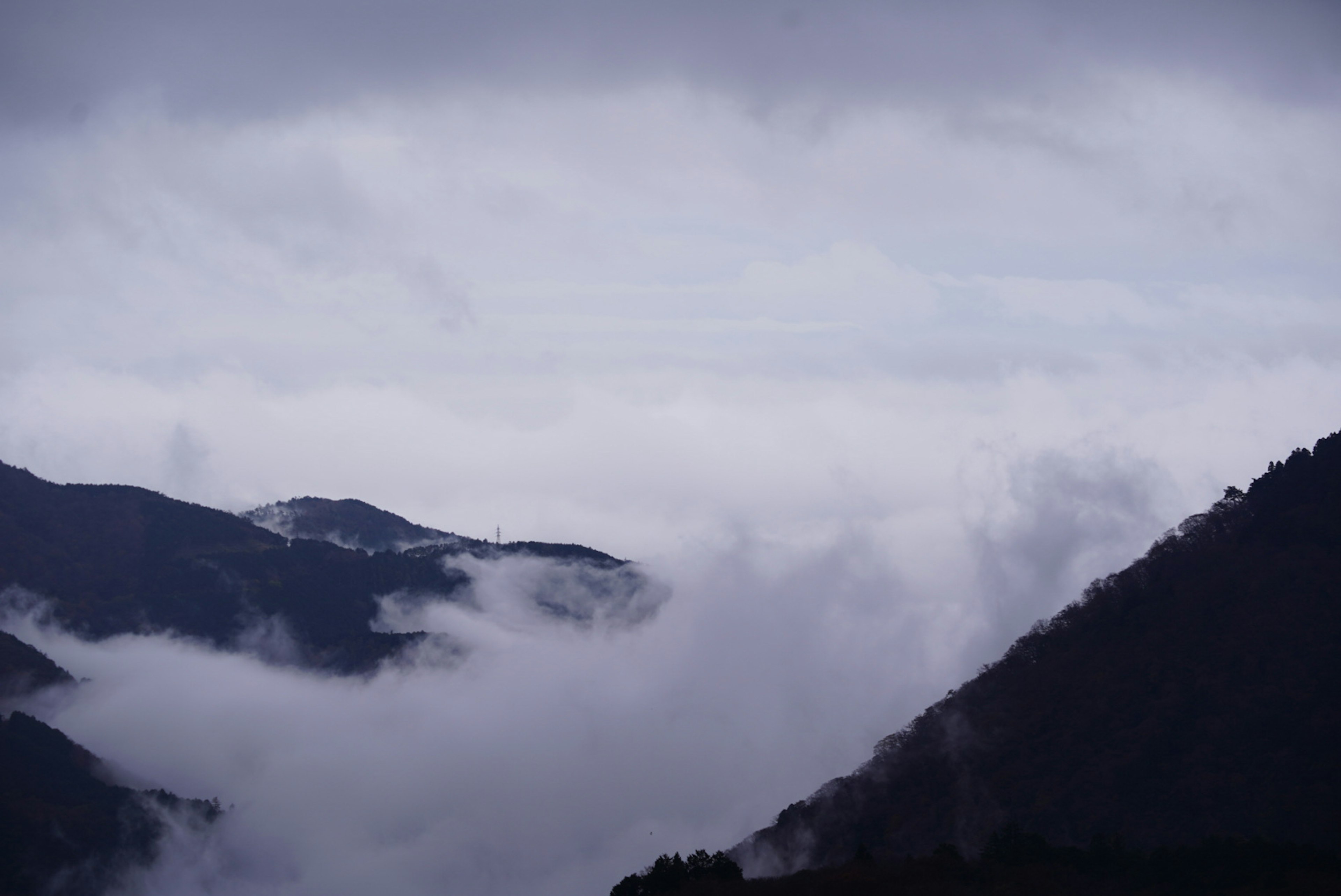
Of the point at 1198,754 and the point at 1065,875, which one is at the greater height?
the point at 1198,754

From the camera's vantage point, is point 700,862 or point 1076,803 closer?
point 700,862

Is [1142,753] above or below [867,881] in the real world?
above

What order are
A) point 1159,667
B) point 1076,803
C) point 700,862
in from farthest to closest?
point 1159,667 < point 1076,803 < point 700,862

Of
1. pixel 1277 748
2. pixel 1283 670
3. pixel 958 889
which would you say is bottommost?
pixel 958 889

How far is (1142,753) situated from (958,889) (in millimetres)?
63292

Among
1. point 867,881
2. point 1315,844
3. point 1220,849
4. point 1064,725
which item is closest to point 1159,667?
point 1064,725

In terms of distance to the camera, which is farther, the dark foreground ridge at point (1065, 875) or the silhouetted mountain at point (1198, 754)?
the silhouetted mountain at point (1198, 754)

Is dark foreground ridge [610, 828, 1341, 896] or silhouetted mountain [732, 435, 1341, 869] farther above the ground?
silhouetted mountain [732, 435, 1341, 869]

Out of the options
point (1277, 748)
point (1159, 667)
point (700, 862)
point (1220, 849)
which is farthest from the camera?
point (1159, 667)

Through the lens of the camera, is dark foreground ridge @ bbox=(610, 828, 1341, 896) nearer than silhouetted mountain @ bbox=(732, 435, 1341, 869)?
Yes

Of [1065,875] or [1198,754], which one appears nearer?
[1065,875]

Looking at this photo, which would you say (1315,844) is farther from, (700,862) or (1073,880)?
(700,862)

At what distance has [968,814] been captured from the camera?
18775 centimetres

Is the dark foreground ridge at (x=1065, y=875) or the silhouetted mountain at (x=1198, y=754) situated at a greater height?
the silhouetted mountain at (x=1198, y=754)
